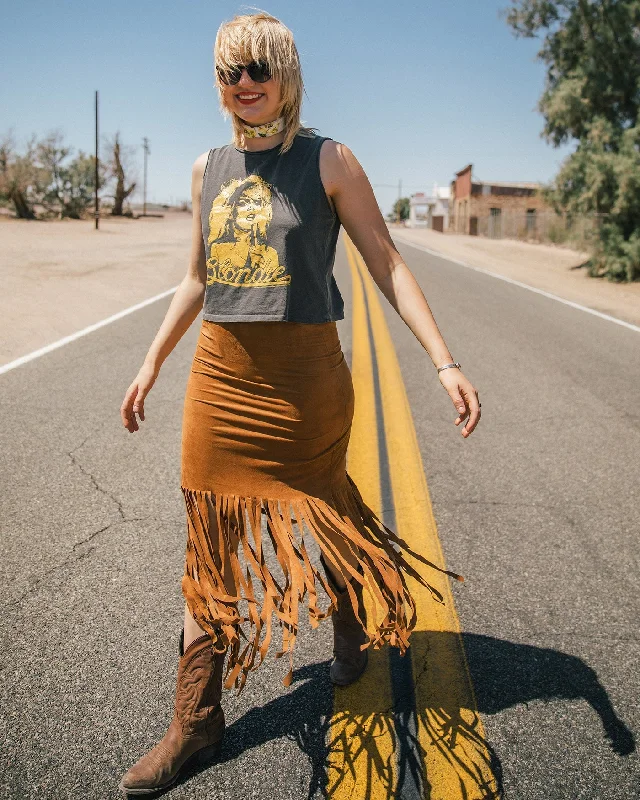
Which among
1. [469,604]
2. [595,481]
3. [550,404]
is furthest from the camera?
[550,404]

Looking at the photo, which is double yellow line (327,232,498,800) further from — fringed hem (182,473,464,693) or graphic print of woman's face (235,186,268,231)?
graphic print of woman's face (235,186,268,231)

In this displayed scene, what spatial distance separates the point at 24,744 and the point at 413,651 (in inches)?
48.7

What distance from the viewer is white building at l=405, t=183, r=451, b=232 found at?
88150 millimetres

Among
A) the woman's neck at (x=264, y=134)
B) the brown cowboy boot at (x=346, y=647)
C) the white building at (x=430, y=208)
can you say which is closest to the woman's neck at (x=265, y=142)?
the woman's neck at (x=264, y=134)

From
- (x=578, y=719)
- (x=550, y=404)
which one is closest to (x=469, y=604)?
(x=578, y=719)

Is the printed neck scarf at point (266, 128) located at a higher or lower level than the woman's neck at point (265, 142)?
higher

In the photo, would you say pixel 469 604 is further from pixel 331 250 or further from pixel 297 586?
pixel 331 250

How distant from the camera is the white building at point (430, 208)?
88150 mm

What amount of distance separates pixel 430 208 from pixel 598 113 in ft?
282

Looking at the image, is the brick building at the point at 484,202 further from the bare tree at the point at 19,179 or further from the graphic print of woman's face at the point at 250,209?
the graphic print of woman's face at the point at 250,209

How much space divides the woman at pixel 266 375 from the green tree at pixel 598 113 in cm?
1773

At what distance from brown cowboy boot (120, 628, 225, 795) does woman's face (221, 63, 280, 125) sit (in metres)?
1.43

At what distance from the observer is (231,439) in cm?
214

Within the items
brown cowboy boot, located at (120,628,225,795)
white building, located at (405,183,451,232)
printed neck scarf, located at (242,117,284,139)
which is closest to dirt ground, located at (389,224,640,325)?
printed neck scarf, located at (242,117,284,139)
